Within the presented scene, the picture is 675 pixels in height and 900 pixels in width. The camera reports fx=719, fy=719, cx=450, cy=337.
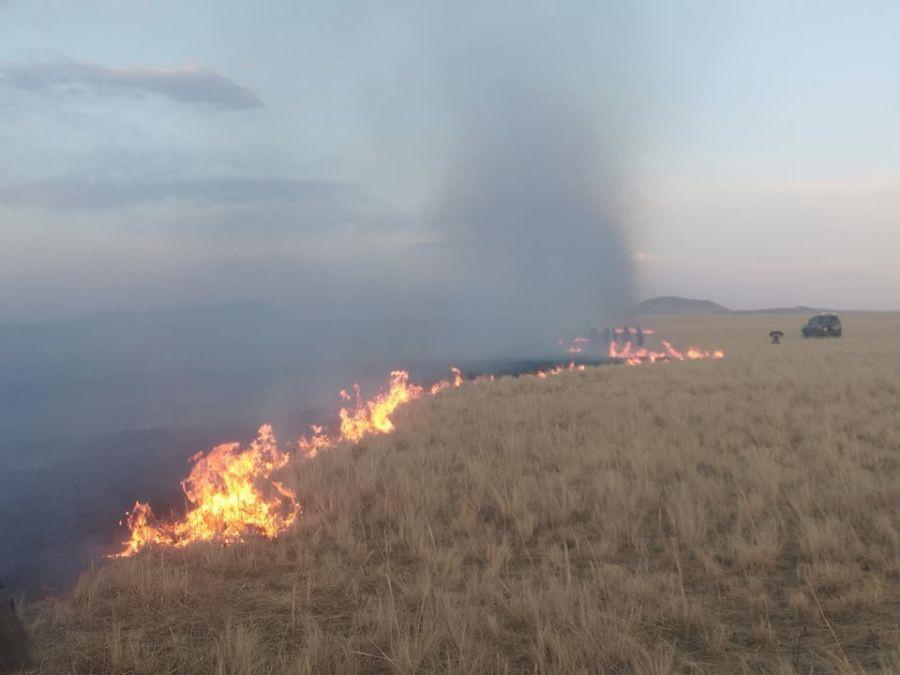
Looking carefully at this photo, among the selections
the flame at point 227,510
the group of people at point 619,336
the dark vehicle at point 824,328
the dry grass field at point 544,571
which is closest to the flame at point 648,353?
the group of people at point 619,336

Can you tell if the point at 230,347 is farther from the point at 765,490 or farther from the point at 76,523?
the point at 765,490

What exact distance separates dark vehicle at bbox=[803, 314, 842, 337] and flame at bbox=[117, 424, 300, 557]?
4482cm

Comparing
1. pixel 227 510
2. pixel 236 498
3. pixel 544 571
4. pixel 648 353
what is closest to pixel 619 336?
pixel 648 353

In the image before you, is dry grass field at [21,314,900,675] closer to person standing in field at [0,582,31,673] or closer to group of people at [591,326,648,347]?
person standing in field at [0,582,31,673]

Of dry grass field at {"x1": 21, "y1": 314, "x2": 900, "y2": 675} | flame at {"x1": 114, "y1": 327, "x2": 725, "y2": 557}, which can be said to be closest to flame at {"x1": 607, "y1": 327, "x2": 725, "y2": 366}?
flame at {"x1": 114, "y1": 327, "x2": 725, "y2": 557}

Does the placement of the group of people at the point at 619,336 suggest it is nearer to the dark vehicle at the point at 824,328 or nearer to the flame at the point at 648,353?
the flame at the point at 648,353

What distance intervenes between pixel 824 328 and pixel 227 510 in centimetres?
4880

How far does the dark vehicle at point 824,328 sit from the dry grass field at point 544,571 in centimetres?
3962

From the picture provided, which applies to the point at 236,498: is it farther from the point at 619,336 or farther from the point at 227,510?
the point at 619,336

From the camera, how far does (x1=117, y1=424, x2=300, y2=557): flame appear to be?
833 centimetres

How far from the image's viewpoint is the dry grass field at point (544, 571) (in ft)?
16.6

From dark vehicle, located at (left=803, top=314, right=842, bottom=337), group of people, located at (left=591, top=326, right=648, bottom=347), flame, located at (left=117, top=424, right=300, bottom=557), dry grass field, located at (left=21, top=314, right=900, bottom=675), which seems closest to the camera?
dry grass field, located at (left=21, top=314, right=900, bottom=675)

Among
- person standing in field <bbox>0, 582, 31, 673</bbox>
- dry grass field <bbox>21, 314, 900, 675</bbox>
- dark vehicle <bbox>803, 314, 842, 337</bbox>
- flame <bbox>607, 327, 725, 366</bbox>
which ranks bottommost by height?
dry grass field <bbox>21, 314, 900, 675</bbox>

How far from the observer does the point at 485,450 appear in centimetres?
1226
